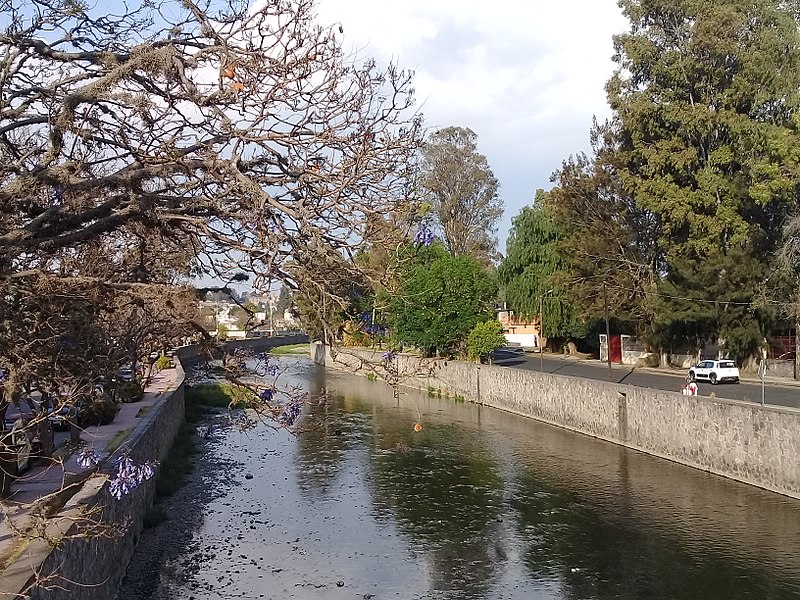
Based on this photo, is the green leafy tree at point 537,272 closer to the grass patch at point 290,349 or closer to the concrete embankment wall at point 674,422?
the concrete embankment wall at point 674,422

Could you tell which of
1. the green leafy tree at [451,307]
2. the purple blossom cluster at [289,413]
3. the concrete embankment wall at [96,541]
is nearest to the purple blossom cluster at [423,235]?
the purple blossom cluster at [289,413]

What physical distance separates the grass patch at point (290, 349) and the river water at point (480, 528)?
4282cm

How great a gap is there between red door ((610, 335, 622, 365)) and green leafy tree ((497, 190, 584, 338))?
1.93 meters

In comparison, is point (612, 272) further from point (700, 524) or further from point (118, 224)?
point (118, 224)

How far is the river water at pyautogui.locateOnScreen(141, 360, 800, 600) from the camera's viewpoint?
1285cm

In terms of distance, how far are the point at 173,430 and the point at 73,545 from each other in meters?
15.2

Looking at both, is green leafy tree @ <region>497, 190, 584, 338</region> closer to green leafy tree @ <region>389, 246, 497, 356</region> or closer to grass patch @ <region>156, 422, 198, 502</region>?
green leafy tree @ <region>389, 246, 497, 356</region>

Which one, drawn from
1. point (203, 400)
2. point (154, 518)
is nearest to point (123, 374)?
point (154, 518)

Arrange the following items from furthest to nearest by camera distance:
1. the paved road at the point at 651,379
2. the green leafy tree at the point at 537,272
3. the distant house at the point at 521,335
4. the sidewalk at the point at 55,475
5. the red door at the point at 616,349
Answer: the distant house at the point at 521,335
the green leafy tree at the point at 537,272
the red door at the point at 616,349
the paved road at the point at 651,379
the sidewalk at the point at 55,475

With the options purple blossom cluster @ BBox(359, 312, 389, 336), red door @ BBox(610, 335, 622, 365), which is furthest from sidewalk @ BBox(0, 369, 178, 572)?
red door @ BBox(610, 335, 622, 365)

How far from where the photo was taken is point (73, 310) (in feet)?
25.7

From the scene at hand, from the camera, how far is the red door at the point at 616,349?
4112 cm

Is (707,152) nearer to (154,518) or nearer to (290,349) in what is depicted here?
(154,518)

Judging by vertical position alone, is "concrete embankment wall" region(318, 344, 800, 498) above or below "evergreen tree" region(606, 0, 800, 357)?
below
